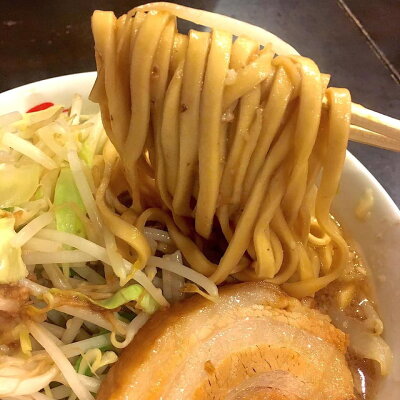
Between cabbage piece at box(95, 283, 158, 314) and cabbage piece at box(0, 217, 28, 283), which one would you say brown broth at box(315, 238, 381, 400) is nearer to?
cabbage piece at box(95, 283, 158, 314)

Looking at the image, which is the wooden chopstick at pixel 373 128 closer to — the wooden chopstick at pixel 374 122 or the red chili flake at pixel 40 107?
the wooden chopstick at pixel 374 122

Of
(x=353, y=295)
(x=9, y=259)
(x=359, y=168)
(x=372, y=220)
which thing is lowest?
(x=353, y=295)

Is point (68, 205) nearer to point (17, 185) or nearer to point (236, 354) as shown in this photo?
point (17, 185)

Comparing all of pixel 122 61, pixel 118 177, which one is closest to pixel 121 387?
pixel 118 177

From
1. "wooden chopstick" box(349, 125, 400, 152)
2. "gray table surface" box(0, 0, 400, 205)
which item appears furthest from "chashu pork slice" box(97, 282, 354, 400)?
"gray table surface" box(0, 0, 400, 205)

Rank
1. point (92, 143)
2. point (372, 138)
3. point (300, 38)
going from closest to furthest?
point (372, 138) < point (92, 143) < point (300, 38)

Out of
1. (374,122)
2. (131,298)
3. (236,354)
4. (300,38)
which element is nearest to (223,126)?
(374,122)
